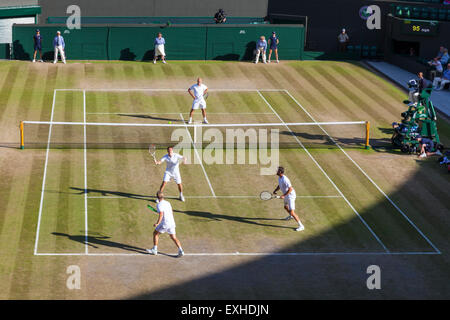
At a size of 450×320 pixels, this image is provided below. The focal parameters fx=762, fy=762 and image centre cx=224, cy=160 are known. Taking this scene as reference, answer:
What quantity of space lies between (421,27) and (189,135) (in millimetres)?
21326

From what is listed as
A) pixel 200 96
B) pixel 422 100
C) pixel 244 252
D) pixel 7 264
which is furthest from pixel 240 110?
pixel 7 264

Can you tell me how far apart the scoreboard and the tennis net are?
580 inches

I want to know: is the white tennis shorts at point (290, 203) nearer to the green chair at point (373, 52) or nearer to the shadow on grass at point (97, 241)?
the shadow on grass at point (97, 241)

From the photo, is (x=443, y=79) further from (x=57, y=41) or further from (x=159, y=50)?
(x=57, y=41)

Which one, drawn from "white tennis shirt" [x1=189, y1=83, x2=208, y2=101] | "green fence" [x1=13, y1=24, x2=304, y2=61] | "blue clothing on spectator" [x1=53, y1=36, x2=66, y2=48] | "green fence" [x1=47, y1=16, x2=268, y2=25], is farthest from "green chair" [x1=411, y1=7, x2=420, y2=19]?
"blue clothing on spectator" [x1=53, y1=36, x2=66, y2=48]

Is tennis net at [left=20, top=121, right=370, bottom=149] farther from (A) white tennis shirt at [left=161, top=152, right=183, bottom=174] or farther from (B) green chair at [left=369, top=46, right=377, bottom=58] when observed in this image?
(B) green chair at [left=369, top=46, right=377, bottom=58]

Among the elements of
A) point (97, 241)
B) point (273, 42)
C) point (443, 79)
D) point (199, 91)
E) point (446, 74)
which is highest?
point (273, 42)

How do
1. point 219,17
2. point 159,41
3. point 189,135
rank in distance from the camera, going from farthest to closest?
point 219,17
point 159,41
point 189,135

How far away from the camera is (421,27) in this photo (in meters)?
49.1

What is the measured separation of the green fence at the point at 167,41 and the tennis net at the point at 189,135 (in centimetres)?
1186

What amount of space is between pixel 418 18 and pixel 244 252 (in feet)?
102

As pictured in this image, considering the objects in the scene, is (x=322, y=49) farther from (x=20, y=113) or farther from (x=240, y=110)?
(x=20, y=113)

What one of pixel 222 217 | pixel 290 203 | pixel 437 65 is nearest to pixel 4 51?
pixel 222 217

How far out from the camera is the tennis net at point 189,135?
3388 cm
